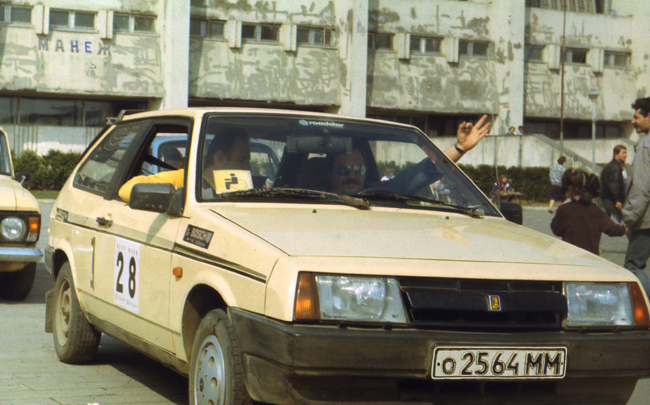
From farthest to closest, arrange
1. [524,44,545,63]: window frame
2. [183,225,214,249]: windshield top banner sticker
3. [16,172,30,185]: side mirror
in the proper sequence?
[524,44,545,63]: window frame < [16,172,30,185]: side mirror < [183,225,214,249]: windshield top banner sticker

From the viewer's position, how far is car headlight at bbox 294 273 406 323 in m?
3.54

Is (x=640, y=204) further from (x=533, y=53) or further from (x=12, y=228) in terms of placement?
(x=533, y=53)

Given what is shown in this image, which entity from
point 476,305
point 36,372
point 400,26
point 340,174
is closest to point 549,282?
point 476,305

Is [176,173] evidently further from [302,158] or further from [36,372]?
[36,372]

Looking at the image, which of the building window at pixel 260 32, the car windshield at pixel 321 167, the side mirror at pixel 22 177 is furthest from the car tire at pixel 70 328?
the building window at pixel 260 32

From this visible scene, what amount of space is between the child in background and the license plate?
14.9 feet

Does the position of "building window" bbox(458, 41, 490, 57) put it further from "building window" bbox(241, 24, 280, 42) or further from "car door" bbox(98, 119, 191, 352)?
"car door" bbox(98, 119, 191, 352)

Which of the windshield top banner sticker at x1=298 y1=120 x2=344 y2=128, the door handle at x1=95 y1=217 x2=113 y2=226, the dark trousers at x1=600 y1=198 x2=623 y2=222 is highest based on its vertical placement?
the windshield top banner sticker at x1=298 y1=120 x2=344 y2=128

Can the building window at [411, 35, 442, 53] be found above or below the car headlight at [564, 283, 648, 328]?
→ above

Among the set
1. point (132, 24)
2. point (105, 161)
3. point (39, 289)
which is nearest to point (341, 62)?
point (132, 24)

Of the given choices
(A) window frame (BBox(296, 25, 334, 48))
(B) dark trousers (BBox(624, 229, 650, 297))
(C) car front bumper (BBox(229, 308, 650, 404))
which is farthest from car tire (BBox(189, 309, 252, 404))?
(A) window frame (BBox(296, 25, 334, 48))

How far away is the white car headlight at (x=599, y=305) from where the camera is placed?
3820 millimetres

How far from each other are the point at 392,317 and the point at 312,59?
40.2 meters

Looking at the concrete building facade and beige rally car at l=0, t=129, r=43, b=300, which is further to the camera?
the concrete building facade
